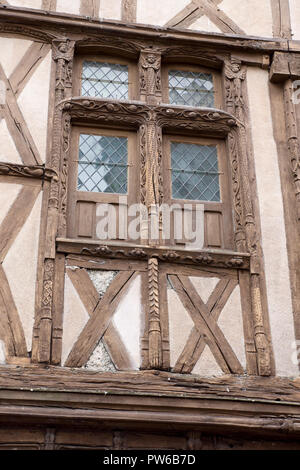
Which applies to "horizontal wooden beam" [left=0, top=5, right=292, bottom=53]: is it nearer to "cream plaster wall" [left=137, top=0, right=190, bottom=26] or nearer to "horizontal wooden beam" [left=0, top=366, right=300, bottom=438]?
"cream plaster wall" [left=137, top=0, right=190, bottom=26]

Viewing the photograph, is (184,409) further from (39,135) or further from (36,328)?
(39,135)

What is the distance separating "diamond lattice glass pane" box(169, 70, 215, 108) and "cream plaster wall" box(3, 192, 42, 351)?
1995 millimetres

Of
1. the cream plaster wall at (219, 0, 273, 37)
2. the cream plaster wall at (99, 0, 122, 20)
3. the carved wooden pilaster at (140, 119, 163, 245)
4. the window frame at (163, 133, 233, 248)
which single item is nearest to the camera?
the carved wooden pilaster at (140, 119, 163, 245)

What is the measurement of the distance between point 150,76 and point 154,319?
2589 millimetres

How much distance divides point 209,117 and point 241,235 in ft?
4.19

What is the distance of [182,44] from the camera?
7.98 meters

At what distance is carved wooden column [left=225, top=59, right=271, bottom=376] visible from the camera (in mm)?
6512

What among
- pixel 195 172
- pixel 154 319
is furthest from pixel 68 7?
pixel 154 319

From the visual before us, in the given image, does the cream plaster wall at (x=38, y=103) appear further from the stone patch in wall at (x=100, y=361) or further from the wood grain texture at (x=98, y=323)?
the stone patch in wall at (x=100, y=361)

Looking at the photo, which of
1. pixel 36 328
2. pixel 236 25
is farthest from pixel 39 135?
pixel 236 25

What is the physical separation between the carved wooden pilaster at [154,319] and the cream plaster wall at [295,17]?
3130 millimetres

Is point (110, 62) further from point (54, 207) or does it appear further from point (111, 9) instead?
point (54, 207)

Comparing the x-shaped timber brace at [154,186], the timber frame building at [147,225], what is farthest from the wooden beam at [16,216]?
the x-shaped timber brace at [154,186]

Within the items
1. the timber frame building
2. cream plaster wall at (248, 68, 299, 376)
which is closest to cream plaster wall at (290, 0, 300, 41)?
the timber frame building
